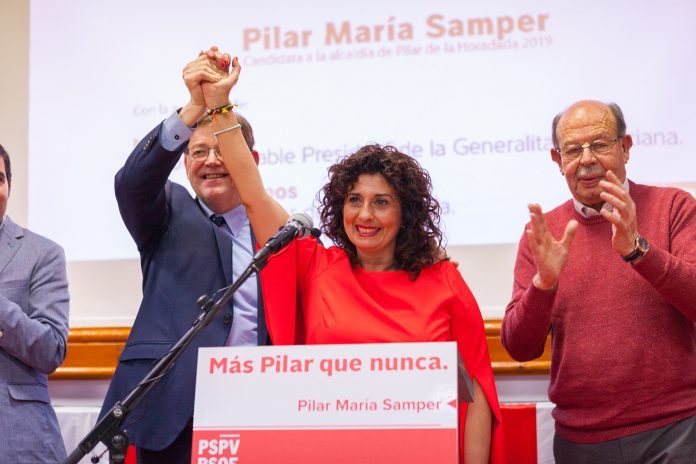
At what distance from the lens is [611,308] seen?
2.22 metres

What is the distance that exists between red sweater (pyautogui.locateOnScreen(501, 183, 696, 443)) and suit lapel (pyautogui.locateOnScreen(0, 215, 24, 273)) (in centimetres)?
149

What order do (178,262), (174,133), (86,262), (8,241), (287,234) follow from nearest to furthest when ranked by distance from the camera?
(287,234)
(174,133)
(178,262)
(8,241)
(86,262)

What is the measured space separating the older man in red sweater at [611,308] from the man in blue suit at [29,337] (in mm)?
1323

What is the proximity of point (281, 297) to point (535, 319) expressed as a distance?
633 mm

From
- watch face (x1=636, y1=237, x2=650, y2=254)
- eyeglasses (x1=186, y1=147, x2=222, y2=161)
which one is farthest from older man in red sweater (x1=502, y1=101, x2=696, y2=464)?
eyeglasses (x1=186, y1=147, x2=222, y2=161)

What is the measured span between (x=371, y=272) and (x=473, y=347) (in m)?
0.31

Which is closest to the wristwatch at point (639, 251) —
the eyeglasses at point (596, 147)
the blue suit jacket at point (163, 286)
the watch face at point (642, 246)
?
the watch face at point (642, 246)

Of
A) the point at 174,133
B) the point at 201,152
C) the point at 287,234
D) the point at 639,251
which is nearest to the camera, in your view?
the point at 287,234

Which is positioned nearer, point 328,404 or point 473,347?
point 328,404

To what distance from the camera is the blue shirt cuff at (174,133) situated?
2.16 meters

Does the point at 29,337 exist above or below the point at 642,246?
below

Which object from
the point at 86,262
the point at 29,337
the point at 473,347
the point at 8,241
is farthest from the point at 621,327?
the point at 86,262

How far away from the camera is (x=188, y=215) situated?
235 cm

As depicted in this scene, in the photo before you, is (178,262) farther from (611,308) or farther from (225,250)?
(611,308)
